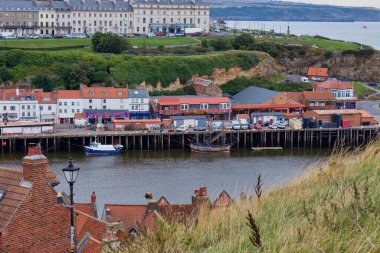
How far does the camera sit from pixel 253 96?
1753 inches

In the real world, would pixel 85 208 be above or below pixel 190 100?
below

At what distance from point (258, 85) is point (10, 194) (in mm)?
42615

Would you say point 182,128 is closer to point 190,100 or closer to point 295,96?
point 190,100

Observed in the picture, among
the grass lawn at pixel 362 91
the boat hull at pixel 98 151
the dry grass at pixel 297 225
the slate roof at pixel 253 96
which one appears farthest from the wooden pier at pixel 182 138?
the dry grass at pixel 297 225

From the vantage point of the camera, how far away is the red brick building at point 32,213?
9.12 metres

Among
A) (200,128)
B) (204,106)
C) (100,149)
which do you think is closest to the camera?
(100,149)

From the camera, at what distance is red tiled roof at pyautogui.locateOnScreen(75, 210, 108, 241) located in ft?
34.5

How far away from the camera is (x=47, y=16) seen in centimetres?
6681

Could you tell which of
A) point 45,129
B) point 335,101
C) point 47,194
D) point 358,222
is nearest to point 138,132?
point 45,129

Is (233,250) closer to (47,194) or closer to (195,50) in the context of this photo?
(47,194)

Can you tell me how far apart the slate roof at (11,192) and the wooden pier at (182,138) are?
83.6 ft

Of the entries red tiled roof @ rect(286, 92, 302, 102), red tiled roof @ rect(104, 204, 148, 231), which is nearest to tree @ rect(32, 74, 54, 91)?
red tiled roof @ rect(286, 92, 302, 102)

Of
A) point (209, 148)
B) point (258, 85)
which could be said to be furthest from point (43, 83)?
point (209, 148)

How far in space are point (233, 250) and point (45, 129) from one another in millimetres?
33128
